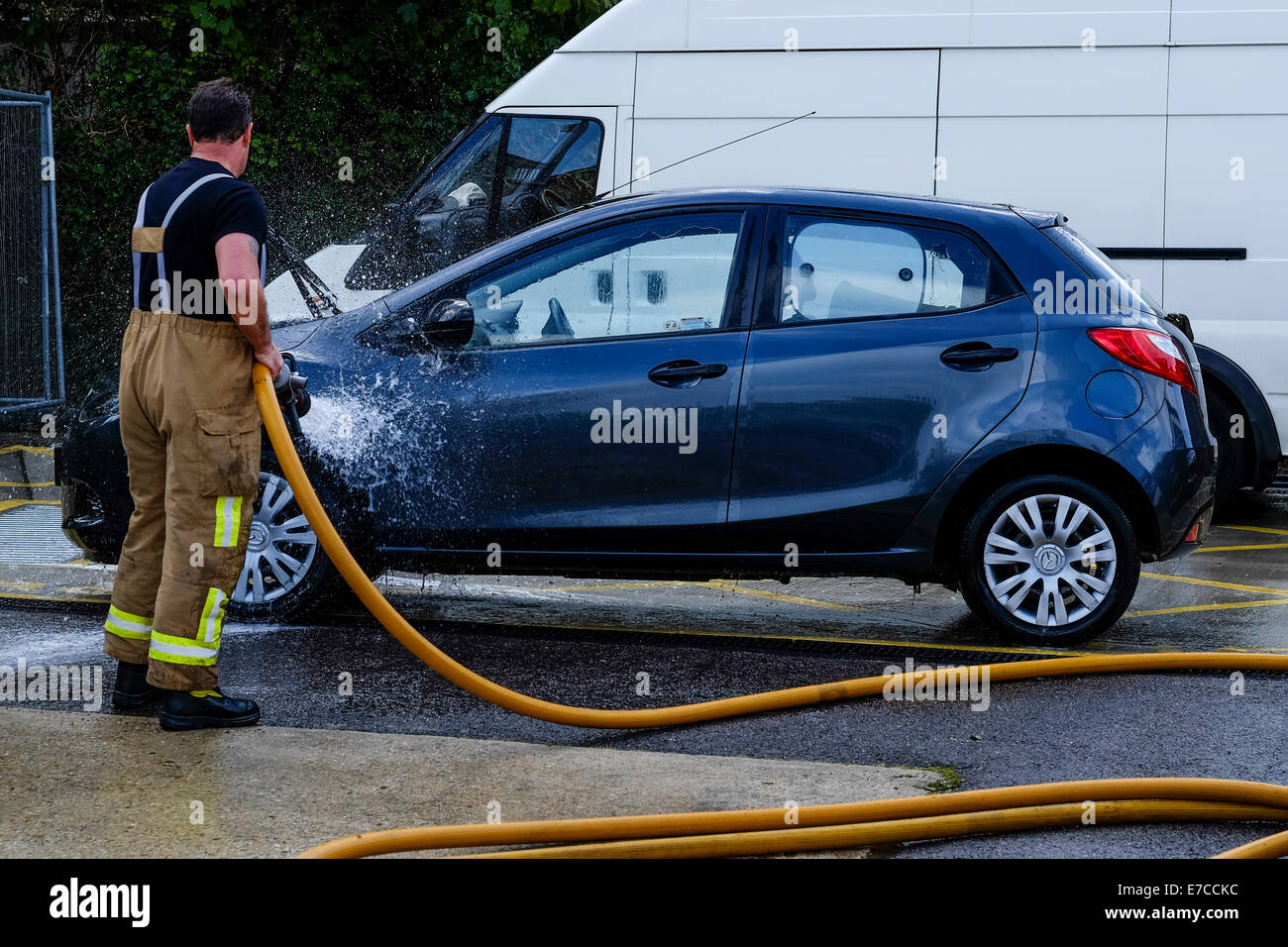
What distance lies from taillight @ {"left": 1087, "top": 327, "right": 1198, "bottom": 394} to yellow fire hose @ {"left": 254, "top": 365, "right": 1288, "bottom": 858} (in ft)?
7.39

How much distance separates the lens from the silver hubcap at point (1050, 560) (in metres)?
5.77

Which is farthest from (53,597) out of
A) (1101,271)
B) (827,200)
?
(1101,271)

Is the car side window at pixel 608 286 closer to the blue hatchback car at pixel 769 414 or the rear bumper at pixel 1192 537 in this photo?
the blue hatchback car at pixel 769 414

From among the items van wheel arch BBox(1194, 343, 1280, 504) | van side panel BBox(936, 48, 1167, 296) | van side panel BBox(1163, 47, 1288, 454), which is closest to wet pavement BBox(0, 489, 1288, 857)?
van wheel arch BBox(1194, 343, 1280, 504)

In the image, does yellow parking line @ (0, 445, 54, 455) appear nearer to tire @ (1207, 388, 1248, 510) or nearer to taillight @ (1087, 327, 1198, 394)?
tire @ (1207, 388, 1248, 510)

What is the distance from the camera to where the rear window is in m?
5.84

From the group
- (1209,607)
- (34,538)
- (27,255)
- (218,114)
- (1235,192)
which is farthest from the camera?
(27,255)

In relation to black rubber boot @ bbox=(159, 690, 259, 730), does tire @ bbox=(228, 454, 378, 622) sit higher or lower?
higher

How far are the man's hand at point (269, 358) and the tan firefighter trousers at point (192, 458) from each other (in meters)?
0.06

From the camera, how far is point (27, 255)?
11930 mm

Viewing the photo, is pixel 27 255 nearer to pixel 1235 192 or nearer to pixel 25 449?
pixel 25 449

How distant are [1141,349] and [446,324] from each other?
2.56 m

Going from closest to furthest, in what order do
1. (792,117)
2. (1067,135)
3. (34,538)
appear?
(34,538), (1067,135), (792,117)
